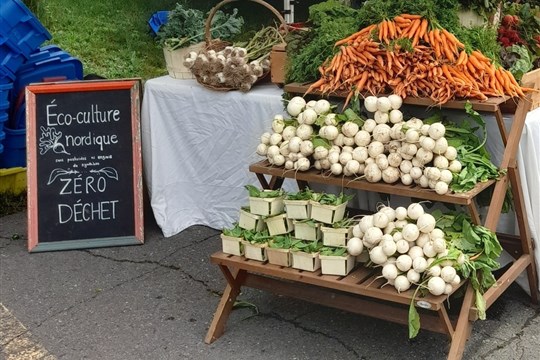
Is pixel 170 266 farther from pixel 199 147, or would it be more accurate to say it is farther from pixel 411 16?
pixel 411 16

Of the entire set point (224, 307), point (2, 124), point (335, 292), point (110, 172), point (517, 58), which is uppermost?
point (517, 58)

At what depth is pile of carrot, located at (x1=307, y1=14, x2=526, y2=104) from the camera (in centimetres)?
367

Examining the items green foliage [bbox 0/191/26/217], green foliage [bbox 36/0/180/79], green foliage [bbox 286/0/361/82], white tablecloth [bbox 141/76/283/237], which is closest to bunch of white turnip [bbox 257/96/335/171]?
green foliage [bbox 286/0/361/82]

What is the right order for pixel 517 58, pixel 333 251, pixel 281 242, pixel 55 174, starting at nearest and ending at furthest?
pixel 333 251 < pixel 281 242 < pixel 517 58 < pixel 55 174

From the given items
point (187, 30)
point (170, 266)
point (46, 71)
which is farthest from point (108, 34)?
point (170, 266)

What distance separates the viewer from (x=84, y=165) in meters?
5.15

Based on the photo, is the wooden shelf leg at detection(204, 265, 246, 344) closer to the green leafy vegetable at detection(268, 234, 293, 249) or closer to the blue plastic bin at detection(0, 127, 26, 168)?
the green leafy vegetable at detection(268, 234, 293, 249)

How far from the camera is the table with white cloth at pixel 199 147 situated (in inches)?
191

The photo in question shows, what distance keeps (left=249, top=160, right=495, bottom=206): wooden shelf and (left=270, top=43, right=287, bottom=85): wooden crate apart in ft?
2.24

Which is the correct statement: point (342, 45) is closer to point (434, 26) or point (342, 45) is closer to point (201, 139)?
point (434, 26)

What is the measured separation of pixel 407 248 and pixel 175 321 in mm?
1384

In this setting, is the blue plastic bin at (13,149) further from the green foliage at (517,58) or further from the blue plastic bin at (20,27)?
the green foliage at (517,58)

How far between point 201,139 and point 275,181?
1.16 m

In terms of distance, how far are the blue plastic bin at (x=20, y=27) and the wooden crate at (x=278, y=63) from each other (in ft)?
6.22
